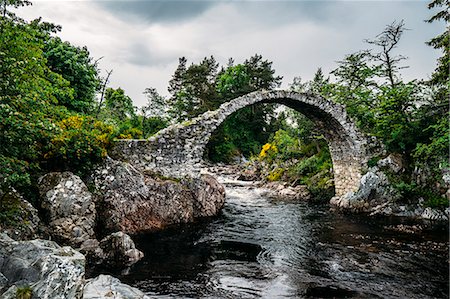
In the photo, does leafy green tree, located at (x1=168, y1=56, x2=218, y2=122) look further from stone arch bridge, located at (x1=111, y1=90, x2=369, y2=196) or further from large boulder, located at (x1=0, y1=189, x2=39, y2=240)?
large boulder, located at (x1=0, y1=189, x2=39, y2=240)

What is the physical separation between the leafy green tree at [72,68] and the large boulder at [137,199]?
623 cm

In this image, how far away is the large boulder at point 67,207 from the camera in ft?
21.7

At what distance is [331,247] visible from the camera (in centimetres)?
780

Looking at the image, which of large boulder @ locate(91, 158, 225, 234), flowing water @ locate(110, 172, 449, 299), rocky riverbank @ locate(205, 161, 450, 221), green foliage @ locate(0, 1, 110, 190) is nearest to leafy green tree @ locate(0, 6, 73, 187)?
green foliage @ locate(0, 1, 110, 190)

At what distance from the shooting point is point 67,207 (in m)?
6.90

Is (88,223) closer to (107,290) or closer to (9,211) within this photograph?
(9,211)

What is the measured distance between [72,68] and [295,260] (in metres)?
12.9

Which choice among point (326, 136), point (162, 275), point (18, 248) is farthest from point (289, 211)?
point (18, 248)

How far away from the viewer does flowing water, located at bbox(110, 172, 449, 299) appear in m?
5.21

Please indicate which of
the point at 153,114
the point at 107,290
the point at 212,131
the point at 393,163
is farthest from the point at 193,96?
the point at 107,290

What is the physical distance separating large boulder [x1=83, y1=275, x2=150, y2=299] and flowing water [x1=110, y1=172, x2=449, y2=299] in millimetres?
826

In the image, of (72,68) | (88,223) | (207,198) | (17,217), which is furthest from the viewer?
(72,68)

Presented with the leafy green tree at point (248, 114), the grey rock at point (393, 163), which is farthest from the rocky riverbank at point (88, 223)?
the leafy green tree at point (248, 114)

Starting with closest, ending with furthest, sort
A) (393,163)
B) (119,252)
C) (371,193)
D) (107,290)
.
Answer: (107,290) < (119,252) < (371,193) < (393,163)
